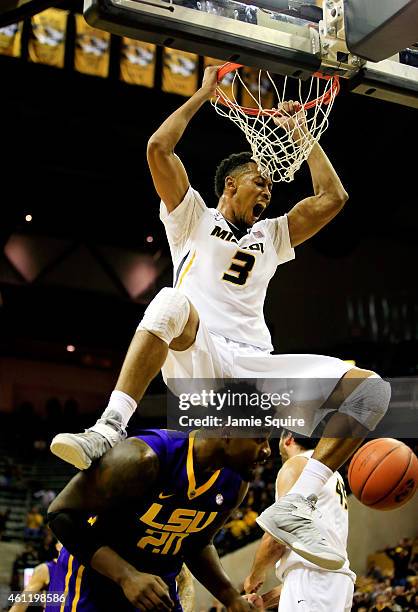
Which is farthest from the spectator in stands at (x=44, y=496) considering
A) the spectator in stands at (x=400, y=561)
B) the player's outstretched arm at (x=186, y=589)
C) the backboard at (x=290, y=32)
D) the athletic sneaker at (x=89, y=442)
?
the backboard at (x=290, y=32)

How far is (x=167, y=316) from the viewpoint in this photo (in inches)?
157

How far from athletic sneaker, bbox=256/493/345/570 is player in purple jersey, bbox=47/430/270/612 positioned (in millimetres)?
215

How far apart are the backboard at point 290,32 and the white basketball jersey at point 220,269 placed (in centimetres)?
88

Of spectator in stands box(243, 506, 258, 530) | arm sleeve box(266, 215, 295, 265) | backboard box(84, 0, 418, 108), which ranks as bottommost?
spectator in stands box(243, 506, 258, 530)

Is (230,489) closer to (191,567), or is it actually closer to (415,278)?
(191,567)

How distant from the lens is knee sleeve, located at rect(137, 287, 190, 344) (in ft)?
13.1

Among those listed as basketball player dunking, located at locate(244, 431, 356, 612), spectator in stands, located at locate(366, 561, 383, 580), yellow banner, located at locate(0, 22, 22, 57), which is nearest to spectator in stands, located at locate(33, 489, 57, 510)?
spectator in stands, located at locate(366, 561, 383, 580)

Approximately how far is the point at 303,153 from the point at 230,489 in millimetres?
1927

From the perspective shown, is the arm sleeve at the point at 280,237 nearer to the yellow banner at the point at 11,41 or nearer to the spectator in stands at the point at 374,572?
the spectator in stands at the point at 374,572

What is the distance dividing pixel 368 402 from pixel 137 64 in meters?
11.6

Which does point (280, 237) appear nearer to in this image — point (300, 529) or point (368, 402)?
point (368, 402)

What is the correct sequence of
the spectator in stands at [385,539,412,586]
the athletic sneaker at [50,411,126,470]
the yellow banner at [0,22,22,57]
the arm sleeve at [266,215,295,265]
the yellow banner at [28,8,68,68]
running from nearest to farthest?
the athletic sneaker at [50,411,126,470], the arm sleeve at [266,215,295,265], the spectator in stands at [385,539,412,586], the yellow banner at [0,22,22,57], the yellow banner at [28,8,68,68]

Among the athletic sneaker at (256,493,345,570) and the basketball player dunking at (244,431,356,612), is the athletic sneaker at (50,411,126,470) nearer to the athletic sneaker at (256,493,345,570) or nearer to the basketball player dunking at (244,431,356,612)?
the athletic sneaker at (256,493,345,570)

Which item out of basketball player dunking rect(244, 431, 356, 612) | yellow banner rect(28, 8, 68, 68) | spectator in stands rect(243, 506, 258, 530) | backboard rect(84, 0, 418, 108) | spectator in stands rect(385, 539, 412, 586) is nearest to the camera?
backboard rect(84, 0, 418, 108)
